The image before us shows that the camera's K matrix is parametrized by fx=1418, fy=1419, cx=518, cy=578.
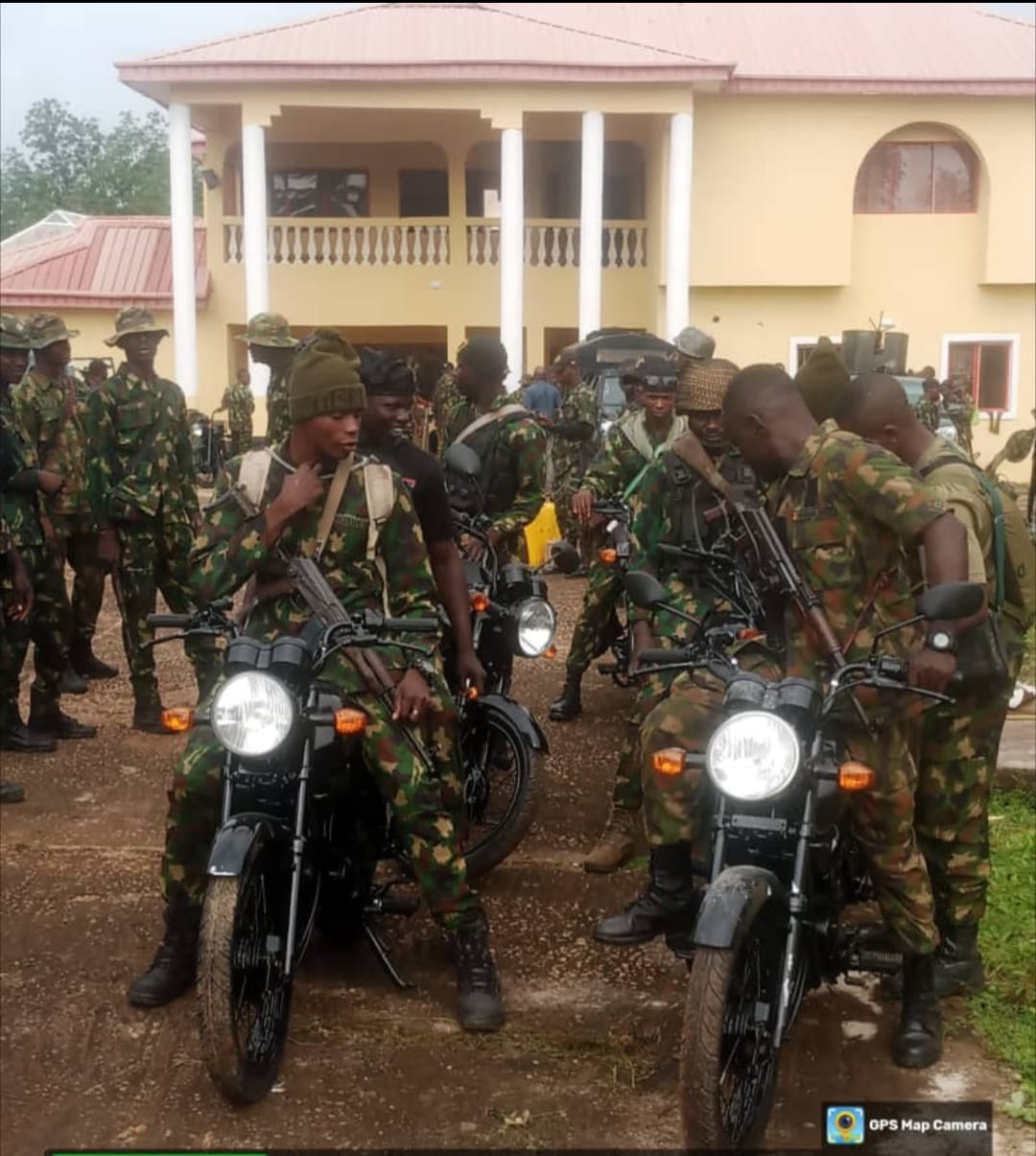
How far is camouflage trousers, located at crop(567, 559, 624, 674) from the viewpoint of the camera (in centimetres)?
655

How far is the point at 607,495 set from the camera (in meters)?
6.36

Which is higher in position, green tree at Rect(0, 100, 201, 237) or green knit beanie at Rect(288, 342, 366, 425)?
green tree at Rect(0, 100, 201, 237)

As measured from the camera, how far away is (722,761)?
121 inches

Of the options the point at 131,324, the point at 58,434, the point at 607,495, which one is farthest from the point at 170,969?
the point at 58,434

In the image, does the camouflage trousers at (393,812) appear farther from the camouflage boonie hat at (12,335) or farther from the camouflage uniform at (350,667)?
the camouflage boonie hat at (12,335)

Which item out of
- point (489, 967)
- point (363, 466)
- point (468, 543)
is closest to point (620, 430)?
point (468, 543)

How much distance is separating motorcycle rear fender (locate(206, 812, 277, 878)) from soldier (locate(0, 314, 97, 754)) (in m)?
3.01

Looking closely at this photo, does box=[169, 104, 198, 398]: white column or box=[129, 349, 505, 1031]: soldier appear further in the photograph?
box=[169, 104, 198, 398]: white column

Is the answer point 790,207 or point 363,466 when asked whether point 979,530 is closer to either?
point 363,466

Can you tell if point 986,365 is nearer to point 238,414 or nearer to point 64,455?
point 238,414

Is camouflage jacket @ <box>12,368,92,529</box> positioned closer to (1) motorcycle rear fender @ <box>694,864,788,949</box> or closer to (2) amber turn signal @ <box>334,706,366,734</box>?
(2) amber turn signal @ <box>334,706,366,734</box>

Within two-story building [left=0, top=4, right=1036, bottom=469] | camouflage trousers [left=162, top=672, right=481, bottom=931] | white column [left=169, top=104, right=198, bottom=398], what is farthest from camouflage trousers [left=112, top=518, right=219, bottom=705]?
white column [left=169, top=104, right=198, bottom=398]

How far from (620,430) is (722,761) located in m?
3.40

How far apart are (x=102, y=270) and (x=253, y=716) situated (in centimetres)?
2287
